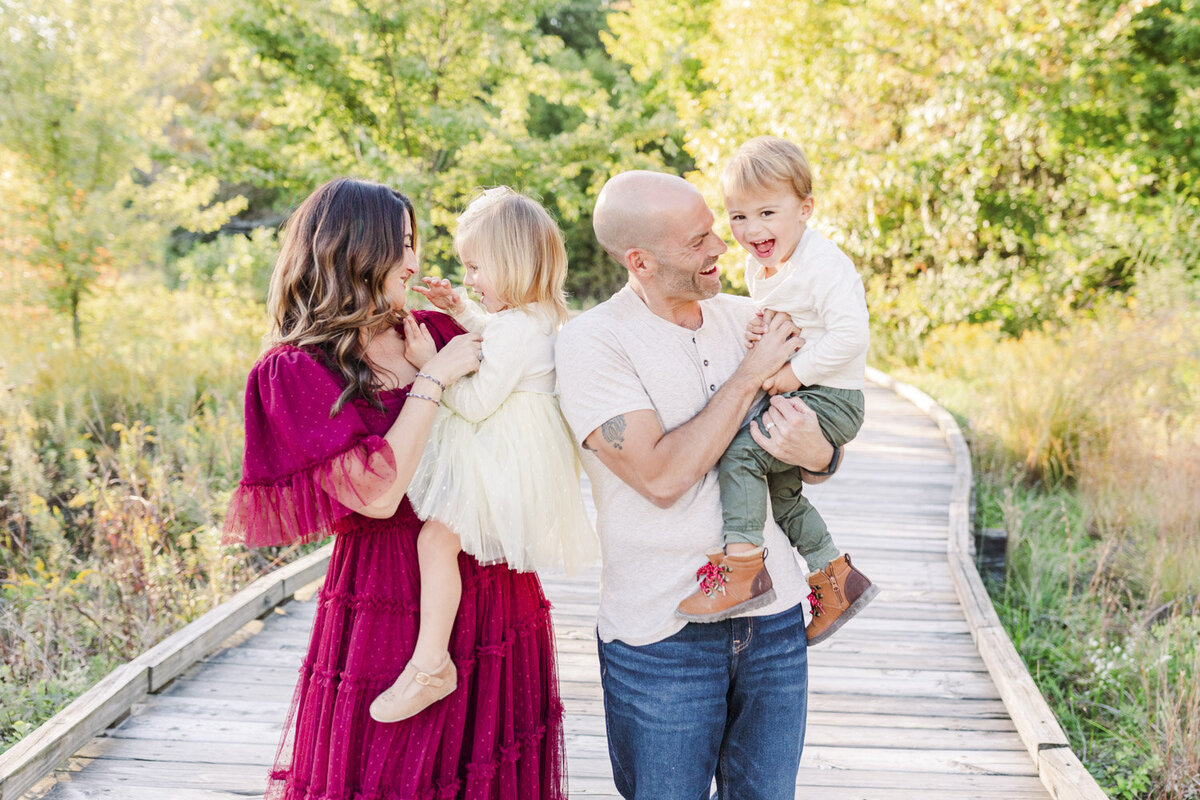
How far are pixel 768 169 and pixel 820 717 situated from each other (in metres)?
2.10

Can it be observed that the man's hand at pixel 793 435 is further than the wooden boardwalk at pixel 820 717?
No

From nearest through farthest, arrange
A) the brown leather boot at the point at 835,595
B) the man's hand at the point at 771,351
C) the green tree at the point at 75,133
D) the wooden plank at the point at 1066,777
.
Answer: the man's hand at the point at 771,351, the brown leather boot at the point at 835,595, the wooden plank at the point at 1066,777, the green tree at the point at 75,133

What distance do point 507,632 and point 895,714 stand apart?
6.43 ft

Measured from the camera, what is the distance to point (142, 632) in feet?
12.3

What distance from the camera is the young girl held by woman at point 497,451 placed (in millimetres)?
1854

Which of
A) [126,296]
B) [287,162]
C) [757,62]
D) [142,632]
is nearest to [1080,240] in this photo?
[757,62]

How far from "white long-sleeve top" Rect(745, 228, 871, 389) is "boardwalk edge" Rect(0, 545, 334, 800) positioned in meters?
2.54

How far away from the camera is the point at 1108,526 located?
5.05 m

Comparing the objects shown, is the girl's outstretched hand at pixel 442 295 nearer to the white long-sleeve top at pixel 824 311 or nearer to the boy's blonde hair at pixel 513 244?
the boy's blonde hair at pixel 513 244

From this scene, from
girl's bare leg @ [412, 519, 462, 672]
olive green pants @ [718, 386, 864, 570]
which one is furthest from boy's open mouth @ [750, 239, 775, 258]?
girl's bare leg @ [412, 519, 462, 672]

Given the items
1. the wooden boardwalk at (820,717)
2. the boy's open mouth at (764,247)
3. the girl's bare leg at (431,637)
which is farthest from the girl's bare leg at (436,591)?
the wooden boardwalk at (820,717)

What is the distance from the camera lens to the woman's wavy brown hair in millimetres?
1793

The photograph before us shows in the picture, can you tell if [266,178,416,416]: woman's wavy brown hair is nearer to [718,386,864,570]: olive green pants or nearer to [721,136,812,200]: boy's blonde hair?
[718,386,864,570]: olive green pants

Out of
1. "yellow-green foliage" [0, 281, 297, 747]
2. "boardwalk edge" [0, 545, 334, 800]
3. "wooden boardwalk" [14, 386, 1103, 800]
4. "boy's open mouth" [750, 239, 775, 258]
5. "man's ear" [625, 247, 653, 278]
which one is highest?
"boy's open mouth" [750, 239, 775, 258]
